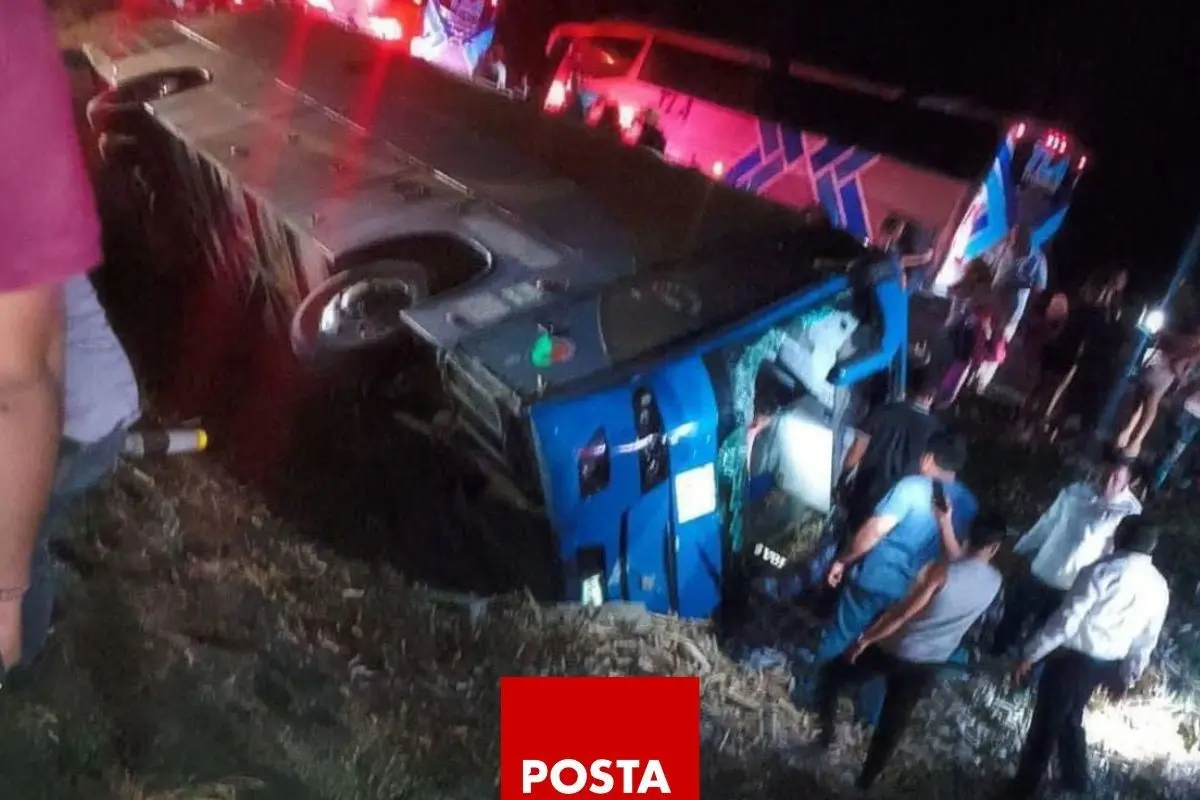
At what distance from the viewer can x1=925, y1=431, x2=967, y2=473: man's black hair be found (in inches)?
42.0

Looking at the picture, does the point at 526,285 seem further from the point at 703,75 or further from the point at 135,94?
the point at 135,94

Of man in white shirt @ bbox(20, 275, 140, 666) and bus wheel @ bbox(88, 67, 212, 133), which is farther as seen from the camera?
bus wheel @ bbox(88, 67, 212, 133)

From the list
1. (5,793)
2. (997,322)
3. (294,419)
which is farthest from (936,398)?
(5,793)

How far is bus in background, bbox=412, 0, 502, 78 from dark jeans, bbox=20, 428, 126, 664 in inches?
23.4

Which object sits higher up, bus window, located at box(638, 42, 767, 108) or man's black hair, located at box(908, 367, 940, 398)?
bus window, located at box(638, 42, 767, 108)

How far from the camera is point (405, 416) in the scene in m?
1.07

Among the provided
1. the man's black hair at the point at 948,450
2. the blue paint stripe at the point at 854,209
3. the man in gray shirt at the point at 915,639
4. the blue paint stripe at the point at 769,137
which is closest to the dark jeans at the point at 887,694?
the man in gray shirt at the point at 915,639

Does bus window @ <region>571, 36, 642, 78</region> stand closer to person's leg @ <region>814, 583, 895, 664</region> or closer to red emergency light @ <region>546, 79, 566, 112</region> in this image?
red emergency light @ <region>546, 79, 566, 112</region>

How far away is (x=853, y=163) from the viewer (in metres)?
1.09

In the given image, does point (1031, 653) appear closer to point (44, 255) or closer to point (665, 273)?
point (665, 273)

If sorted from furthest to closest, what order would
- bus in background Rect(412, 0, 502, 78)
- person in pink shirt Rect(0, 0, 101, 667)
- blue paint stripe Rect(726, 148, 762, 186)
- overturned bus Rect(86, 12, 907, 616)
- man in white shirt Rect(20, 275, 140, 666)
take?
bus in background Rect(412, 0, 502, 78) < blue paint stripe Rect(726, 148, 762, 186) < overturned bus Rect(86, 12, 907, 616) < man in white shirt Rect(20, 275, 140, 666) < person in pink shirt Rect(0, 0, 101, 667)

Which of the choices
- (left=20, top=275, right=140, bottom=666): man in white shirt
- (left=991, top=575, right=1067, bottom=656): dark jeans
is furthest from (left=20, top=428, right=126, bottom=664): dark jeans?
(left=991, top=575, right=1067, bottom=656): dark jeans

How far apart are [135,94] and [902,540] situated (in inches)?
39.8

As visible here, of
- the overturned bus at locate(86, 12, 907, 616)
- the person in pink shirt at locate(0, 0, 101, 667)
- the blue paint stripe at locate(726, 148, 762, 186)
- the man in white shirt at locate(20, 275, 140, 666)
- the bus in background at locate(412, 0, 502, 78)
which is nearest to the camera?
the person in pink shirt at locate(0, 0, 101, 667)
